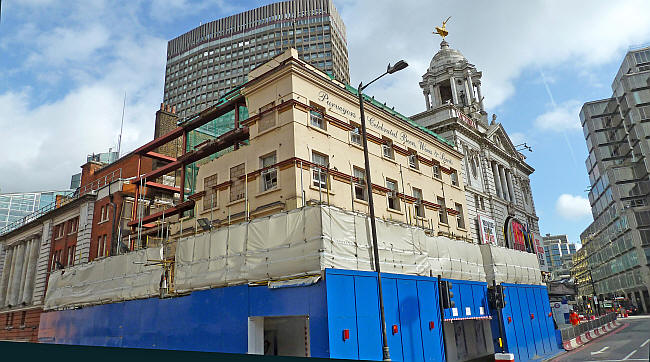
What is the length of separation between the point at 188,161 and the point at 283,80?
11.6 metres

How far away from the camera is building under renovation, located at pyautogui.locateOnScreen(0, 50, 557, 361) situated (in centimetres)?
1788

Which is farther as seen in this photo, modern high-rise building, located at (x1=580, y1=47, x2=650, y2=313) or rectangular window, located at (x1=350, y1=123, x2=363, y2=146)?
modern high-rise building, located at (x1=580, y1=47, x2=650, y2=313)

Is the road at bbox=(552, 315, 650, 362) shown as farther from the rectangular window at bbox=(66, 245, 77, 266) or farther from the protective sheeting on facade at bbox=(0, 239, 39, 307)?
the protective sheeting on facade at bbox=(0, 239, 39, 307)

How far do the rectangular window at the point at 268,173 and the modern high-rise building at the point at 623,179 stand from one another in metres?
86.1

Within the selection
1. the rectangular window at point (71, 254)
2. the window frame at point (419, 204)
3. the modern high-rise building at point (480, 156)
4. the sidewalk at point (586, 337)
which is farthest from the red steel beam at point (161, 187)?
the sidewalk at point (586, 337)

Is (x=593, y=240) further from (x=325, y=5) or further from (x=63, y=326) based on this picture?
(x=63, y=326)

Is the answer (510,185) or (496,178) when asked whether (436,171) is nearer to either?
(496,178)

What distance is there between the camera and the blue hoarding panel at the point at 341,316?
15.7 meters

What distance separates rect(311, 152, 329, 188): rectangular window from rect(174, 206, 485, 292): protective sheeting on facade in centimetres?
419

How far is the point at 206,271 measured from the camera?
21266mm

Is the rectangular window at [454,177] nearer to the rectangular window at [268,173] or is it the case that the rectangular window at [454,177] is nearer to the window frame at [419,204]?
the window frame at [419,204]

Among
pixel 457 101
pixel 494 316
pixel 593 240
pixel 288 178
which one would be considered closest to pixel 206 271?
pixel 288 178

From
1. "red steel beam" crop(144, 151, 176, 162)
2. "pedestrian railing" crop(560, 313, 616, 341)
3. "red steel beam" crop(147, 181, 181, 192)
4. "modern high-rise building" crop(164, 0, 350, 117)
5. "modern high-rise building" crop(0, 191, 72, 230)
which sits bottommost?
"pedestrian railing" crop(560, 313, 616, 341)

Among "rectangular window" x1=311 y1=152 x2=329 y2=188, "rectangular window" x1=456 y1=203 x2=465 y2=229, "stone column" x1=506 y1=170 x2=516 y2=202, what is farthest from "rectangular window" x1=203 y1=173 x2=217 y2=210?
"stone column" x1=506 y1=170 x2=516 y2=202
